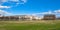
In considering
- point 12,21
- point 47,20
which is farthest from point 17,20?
point 47,20

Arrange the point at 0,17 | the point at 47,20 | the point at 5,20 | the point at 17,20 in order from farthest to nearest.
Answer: the point at 47,20, the point at 17,20, the point at 5,20, the point at 0,17

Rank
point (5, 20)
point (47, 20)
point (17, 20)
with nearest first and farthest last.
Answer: point (5, 20) < point (17, 20) < point (47, 20)

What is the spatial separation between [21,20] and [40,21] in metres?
1.38

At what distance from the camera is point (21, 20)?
9.79 meters

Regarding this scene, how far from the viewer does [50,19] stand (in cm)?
981

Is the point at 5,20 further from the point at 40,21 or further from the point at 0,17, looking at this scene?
the point at 40,21

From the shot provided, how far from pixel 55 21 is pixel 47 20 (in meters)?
0.72

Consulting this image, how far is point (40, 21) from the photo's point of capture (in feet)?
32.3

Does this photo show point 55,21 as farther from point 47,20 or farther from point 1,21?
point 1,21

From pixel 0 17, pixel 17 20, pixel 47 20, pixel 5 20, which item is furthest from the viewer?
pixel 47 20

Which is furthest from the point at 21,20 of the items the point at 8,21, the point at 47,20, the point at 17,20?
the point at 47,20

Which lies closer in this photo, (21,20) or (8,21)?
(8,21)

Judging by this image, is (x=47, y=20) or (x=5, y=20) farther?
(x=47, y=20)

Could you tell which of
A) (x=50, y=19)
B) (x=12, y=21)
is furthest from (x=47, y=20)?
(x=12, y=21)
